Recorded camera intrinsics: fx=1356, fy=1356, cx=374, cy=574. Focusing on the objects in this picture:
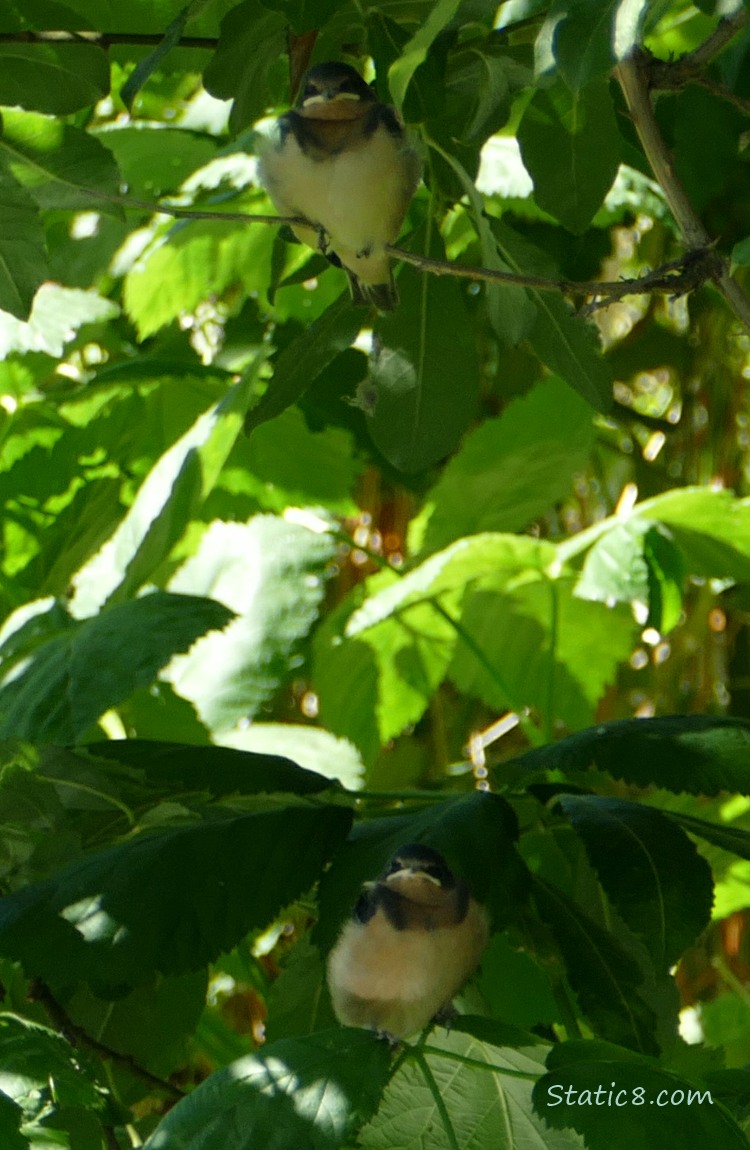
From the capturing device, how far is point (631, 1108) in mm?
559

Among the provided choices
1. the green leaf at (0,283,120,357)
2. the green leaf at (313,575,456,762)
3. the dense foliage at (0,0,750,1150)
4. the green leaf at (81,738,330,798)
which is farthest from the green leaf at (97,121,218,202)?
the green leaf at (81,738,330,798)

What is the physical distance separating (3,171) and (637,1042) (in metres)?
0.60

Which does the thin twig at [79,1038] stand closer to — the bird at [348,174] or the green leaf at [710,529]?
the bird at [348,174]

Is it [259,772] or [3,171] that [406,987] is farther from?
[3,171]

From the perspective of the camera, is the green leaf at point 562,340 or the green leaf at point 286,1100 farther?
the green leaf at point 562,340

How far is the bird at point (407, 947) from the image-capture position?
2.50 ft

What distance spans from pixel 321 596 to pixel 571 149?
637mm

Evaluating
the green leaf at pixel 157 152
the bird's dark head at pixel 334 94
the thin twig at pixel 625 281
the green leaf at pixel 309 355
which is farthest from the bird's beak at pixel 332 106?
the green leaf at pixel 157 152

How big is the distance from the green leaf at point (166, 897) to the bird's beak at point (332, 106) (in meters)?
0.41

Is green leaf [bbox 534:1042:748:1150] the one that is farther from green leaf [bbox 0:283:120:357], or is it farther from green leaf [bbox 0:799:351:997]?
green leaf [bbox 0:283:120:357]

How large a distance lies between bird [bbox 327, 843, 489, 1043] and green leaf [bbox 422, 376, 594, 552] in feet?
2.42

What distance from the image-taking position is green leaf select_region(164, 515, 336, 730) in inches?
50.7

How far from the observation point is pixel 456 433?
840 millimetres

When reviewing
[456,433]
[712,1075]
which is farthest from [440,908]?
[456,433]
